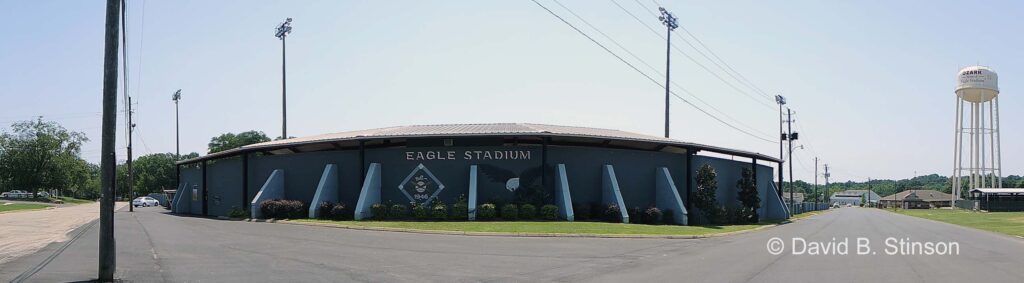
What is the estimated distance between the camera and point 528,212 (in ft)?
108

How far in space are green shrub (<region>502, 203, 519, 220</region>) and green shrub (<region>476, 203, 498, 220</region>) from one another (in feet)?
1.60

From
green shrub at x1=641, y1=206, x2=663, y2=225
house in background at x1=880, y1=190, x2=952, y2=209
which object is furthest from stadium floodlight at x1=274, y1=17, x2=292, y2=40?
house in background at x1=880, y1=190, x2=952, y2=209

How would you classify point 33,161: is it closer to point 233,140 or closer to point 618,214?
point 233,140

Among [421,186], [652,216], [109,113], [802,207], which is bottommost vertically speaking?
[802,207]

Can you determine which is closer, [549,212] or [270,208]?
[549,212]

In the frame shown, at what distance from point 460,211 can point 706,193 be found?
15244mm

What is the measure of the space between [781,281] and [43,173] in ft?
338

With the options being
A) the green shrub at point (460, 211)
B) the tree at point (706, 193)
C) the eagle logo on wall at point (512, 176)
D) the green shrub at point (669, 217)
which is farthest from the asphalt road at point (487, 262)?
the tree at point (706, 193)

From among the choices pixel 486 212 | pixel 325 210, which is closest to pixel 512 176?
pixel 486 212

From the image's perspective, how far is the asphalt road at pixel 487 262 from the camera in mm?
12945

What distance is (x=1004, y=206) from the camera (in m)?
80.5

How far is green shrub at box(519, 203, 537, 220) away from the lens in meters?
32.8

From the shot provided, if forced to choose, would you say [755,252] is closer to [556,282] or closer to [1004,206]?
[556,282]

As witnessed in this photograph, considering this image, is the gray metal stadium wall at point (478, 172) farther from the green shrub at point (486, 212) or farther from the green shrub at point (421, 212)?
the green shrub at point (421, 212)
